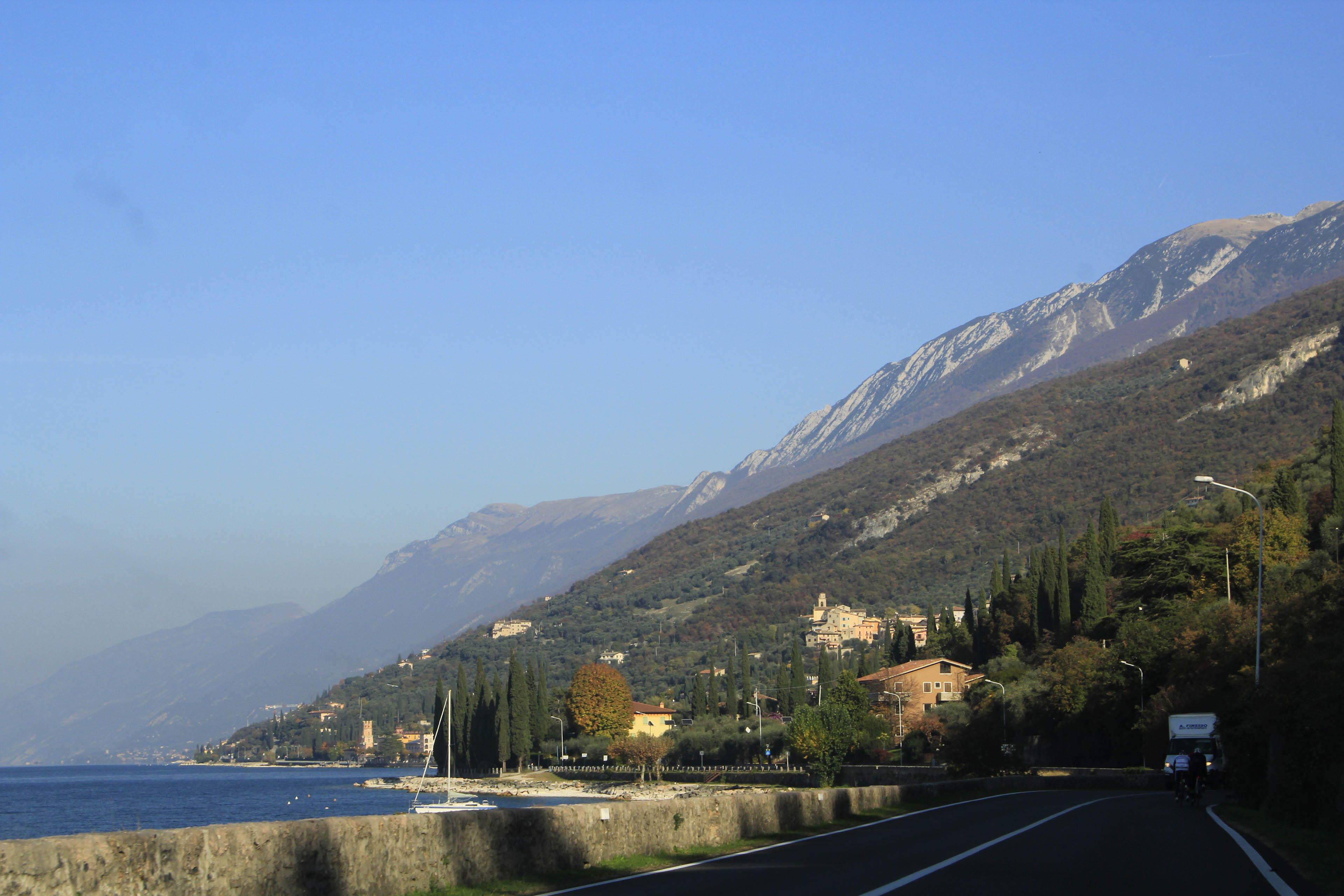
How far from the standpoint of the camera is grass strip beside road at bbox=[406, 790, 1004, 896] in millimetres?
14070

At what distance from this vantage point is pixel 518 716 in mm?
136750

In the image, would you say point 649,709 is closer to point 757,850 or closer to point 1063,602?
point 1063,602

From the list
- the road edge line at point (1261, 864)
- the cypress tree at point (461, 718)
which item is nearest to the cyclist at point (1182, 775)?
the road edge line at point (1261, 864)

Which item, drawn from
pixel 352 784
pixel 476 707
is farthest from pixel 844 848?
pixel 352 784

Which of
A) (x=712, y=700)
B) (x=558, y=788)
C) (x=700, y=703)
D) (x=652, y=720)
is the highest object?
(x=712, y=700)

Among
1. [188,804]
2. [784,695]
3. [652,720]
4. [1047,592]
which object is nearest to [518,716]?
[784,695]

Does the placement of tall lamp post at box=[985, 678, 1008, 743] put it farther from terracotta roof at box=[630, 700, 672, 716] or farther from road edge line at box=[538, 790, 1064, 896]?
terracotta roof at box=[630, 700, 672, 716]

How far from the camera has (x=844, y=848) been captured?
19562 mm

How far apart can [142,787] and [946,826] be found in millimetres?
A: 171656

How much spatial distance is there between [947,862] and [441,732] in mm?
136781

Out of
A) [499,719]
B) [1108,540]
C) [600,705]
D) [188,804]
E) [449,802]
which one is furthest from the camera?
[600,705]

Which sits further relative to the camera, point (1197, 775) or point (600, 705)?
point (600, 705)

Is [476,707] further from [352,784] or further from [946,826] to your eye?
[946,826]

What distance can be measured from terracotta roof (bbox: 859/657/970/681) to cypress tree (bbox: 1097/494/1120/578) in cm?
2577
